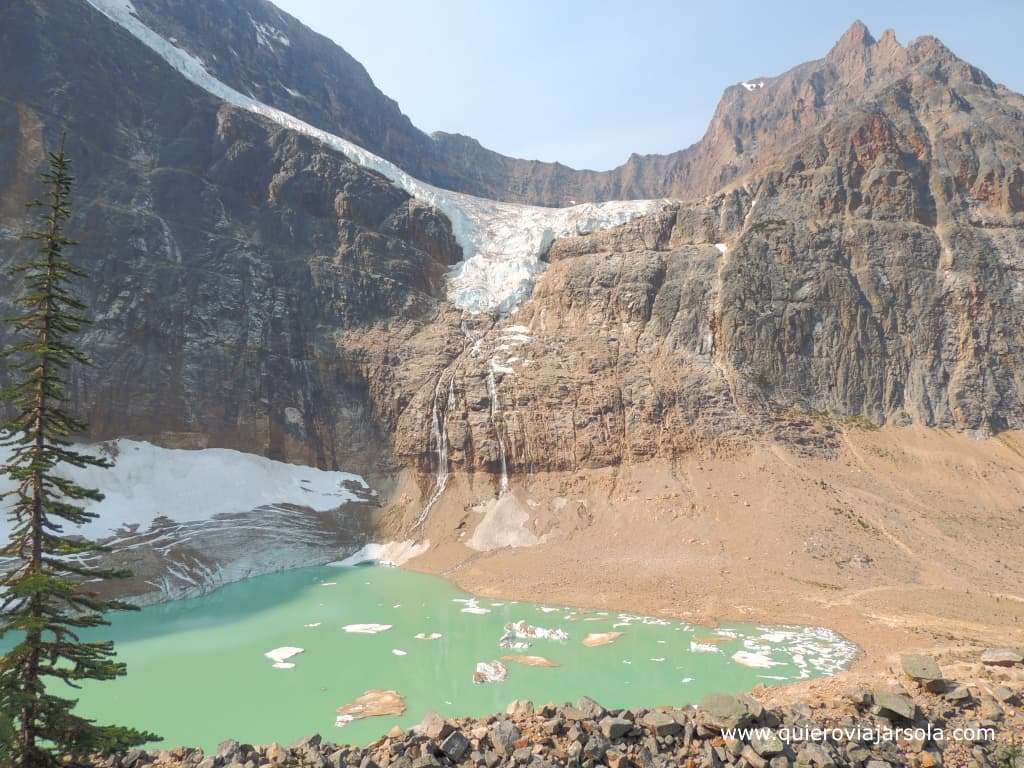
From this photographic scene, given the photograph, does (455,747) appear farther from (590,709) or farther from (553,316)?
(553,316)

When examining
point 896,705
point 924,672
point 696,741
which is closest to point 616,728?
point 696,741

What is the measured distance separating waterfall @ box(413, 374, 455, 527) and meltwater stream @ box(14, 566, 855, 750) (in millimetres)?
11883

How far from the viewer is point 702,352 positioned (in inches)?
1727

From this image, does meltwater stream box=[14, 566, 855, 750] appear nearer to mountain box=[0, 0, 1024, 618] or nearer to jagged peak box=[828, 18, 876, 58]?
mountain box=[0, 0, 1024, 618]

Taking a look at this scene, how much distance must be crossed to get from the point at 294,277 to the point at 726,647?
41193 mm

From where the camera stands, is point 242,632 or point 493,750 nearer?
point 493,750

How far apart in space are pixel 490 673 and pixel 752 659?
27.0 feet

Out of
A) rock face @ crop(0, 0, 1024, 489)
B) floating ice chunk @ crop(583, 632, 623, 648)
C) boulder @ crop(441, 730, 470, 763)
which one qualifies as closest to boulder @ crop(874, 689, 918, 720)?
boulder @ crop(441, 730, 470, 763)

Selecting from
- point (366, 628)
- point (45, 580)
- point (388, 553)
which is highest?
point (45, 580)

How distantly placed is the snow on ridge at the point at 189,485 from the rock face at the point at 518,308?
1.32 metres

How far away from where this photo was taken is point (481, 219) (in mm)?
65375

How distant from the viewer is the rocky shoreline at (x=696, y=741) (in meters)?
9.72

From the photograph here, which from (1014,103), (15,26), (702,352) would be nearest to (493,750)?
(702,352)

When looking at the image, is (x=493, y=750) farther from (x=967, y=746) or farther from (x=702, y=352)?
(x=702, y=352)
